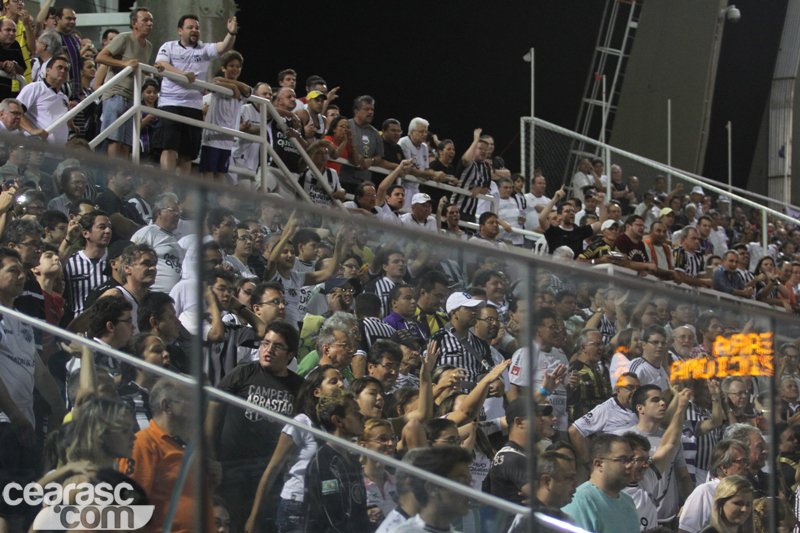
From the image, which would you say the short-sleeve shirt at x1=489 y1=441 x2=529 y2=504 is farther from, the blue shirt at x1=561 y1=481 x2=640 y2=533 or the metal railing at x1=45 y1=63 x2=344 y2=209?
the metal railing at x1=45 y1=63 x2=344 y2=209

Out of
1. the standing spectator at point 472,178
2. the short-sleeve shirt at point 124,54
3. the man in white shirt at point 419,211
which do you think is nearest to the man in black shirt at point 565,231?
the standing spectator at point 472,178

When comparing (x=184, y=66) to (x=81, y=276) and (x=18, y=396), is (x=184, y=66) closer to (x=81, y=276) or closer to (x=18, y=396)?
(x=81, y=276)

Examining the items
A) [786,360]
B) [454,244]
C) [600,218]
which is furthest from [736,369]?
[600,218]

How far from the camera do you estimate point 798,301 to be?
11672mm

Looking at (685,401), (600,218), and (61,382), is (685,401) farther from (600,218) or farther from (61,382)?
(600,218)

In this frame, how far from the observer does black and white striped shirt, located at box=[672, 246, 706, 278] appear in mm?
10609

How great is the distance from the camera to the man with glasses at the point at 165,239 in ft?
8.23

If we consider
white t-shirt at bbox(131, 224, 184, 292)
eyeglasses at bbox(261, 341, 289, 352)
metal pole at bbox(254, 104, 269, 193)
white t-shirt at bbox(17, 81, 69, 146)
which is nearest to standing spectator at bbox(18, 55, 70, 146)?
white t-shirt at bbox(17, 81, 69, 146)

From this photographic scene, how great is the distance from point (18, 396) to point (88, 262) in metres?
0.38

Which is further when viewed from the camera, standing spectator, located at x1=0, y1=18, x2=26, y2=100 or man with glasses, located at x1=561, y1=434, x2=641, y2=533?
standing spectator, located at x1=0, y1=18, x2=26, y2=100

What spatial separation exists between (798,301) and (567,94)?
7.02 meters

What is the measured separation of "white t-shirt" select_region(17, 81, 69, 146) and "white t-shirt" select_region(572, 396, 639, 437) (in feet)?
Result: 15.9

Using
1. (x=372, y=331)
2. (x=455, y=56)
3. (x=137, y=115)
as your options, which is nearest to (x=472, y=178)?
(x=137, y=115)

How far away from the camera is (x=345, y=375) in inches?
117
